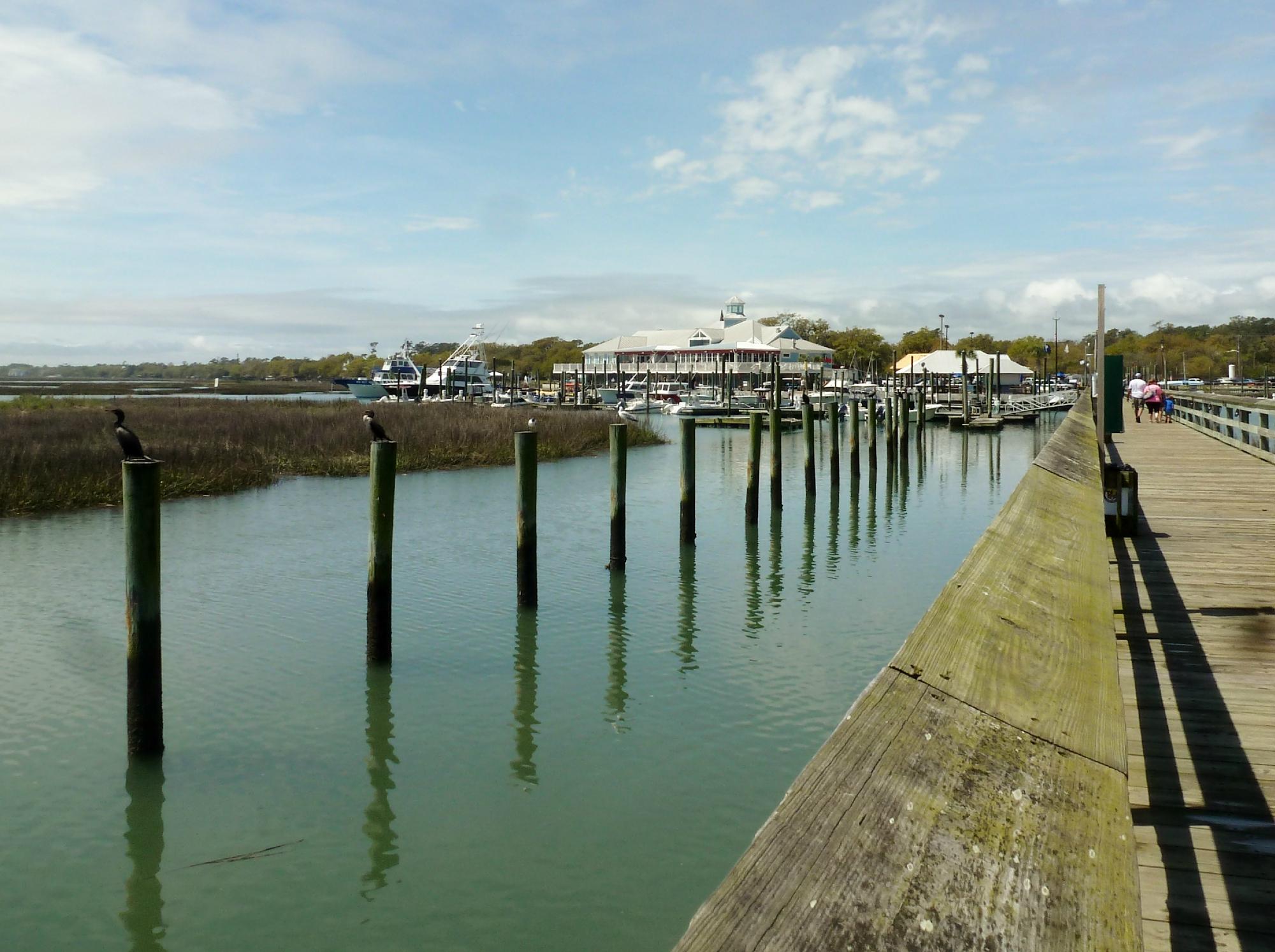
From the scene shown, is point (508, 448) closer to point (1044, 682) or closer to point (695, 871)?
point (695, 871)

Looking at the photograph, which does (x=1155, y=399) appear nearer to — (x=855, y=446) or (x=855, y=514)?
(x=855, y=446)

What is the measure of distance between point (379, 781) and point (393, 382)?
80.6 m

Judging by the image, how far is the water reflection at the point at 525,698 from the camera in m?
7.58

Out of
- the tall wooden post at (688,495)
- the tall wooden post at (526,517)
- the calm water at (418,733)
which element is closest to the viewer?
the calm water at (418,733)

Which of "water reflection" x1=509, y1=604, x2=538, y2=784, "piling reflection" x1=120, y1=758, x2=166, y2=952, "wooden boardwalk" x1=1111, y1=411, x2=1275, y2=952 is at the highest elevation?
"wooden boardwalk" x1=1111, y1=411, x2=1275, y2=952

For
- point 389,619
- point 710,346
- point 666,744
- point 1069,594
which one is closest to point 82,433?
point 389,619

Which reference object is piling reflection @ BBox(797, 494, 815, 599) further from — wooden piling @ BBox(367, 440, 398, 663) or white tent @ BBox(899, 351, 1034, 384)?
white tent @ BBox(899, 351, 1034, 384)

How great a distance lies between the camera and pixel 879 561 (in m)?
16.3

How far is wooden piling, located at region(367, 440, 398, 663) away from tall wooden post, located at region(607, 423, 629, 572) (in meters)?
5.22

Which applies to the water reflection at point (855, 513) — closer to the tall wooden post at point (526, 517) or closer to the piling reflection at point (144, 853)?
the tall wooden post at point (526, 517)

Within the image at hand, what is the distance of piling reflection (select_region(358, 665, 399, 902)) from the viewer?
→ 19.8 ft

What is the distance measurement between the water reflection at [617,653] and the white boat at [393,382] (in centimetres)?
6803

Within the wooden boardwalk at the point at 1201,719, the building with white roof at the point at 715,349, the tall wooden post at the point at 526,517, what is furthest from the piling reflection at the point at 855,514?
the building with white roof at the point at 715,349

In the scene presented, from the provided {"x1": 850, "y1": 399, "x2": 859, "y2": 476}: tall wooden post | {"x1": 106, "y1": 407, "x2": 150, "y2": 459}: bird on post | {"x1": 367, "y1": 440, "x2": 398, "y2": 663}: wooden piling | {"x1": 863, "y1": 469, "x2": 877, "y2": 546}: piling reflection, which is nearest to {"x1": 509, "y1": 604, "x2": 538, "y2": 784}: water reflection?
{"x1": 367, "y1": 440, "x2": 398, "y2": 663}: wooden piling
